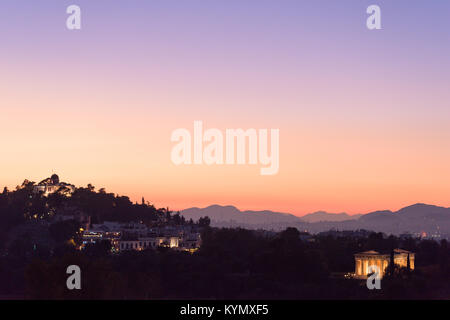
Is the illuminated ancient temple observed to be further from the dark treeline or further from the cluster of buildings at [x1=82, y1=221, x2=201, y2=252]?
the cluster of buildings at [x1=82, y1=221, x2=201, y2=252]

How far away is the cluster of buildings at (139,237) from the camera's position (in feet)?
505

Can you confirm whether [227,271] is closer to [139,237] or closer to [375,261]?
[375,261]

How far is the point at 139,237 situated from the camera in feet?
527

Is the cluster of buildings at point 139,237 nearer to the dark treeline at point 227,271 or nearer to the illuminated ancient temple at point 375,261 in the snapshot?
the dark treeline at point 227,271

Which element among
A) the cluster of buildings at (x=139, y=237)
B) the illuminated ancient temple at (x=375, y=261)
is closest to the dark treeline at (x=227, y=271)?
the illuminated ancient temple at (x=375, y=261)

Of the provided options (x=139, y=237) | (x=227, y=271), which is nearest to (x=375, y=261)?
(x=227, y=271)

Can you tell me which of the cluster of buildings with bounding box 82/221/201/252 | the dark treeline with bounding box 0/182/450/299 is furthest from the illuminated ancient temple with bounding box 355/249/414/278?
the cluster of buildings with bounding box 82/221/201/252

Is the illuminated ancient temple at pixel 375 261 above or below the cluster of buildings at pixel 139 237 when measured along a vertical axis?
below

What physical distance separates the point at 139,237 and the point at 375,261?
2498 inches

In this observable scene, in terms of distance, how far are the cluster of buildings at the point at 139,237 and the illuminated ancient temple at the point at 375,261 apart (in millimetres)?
46769

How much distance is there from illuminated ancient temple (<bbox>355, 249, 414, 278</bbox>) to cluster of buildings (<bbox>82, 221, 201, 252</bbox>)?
153ft

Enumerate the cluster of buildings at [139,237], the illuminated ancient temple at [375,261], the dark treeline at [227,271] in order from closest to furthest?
the dark treeline at [227,271], the illuminated ancient temple at [375,261], the cluster of buildings at [139,237]

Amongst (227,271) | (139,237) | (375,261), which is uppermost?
(139,237)
